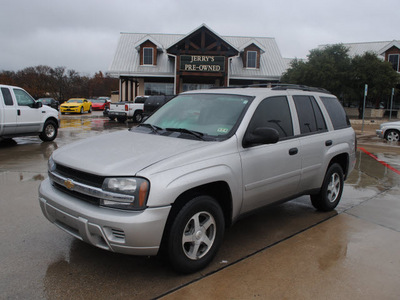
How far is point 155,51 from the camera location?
30203 millimetres

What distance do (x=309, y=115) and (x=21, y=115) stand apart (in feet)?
29.8

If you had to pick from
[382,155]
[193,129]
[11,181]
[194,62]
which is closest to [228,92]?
[193,129]

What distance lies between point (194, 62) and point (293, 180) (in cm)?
2362

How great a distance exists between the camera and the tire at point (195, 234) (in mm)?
3061

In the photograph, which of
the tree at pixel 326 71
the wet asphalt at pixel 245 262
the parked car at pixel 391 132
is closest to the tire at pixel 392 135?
the parked car at pixel 391 132

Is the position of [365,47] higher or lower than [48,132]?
higher

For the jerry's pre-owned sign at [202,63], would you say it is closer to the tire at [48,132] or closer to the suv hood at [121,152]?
the tire at [48,132]

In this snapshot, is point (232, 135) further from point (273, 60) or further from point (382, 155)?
point (273, 60)

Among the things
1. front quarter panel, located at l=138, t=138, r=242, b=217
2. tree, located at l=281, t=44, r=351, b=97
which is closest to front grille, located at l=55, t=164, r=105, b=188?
front quarter panel, located at l=138, t=138, r=242, b=217

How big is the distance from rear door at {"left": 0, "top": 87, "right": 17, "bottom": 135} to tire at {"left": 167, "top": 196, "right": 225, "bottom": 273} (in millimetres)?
8950

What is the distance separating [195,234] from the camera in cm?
324

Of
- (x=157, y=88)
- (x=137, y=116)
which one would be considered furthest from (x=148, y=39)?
(x=137, y=116)

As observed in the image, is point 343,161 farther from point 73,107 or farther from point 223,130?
point 73,107

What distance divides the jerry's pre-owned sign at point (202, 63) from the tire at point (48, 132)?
1586 centimetres
